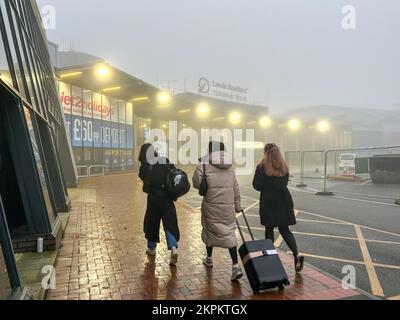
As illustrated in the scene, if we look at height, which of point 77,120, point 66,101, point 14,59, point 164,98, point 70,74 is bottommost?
point 14,59

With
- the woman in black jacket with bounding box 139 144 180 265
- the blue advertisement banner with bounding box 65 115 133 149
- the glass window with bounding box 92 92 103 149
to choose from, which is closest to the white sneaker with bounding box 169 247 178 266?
the woman in black jacket with bounding box 139 144 180 265

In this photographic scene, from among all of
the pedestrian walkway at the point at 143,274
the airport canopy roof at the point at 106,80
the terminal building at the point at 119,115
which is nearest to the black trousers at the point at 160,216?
the pedestrian walkway at the point at 143,274

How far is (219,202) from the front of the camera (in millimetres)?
4809

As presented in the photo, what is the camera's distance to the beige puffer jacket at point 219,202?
189 inches

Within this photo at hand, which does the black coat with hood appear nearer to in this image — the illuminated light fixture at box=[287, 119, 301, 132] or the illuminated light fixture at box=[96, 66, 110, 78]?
the illuminated light fixture at box=[96, 66, 110, 78]

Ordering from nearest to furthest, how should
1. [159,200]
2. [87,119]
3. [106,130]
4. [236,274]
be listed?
1. [236,274]
2. [159,200]
3. [87,119]
4. [106,130]

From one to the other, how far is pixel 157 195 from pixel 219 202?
1138 millimetres

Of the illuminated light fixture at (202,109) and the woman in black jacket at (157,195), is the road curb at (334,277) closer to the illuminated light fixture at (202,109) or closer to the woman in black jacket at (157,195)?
the woman in black jacket at (157,195)

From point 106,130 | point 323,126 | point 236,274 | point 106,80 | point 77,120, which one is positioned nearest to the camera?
point 236,274

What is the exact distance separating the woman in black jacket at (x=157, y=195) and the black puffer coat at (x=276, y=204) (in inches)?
50.9

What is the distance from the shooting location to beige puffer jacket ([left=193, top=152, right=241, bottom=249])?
4793 millimetres

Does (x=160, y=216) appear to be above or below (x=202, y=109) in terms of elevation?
below
